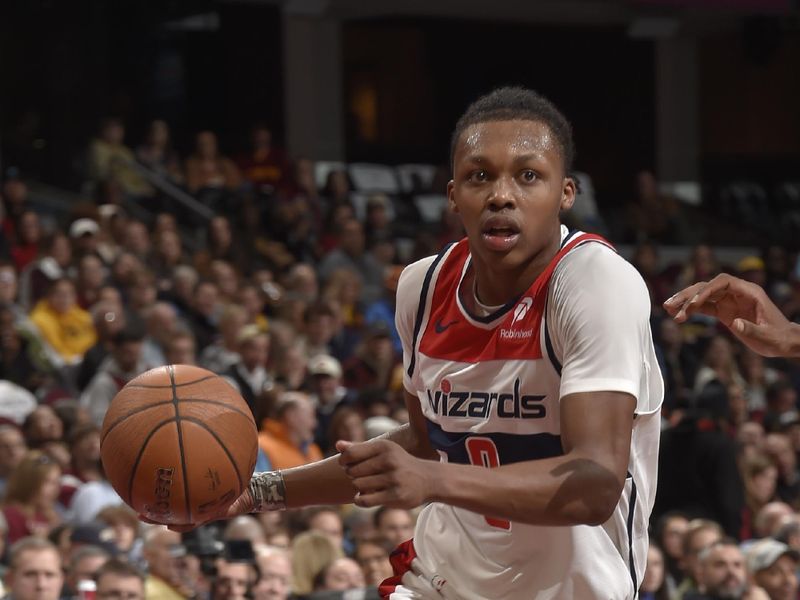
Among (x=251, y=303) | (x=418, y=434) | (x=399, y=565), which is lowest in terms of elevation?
(x=251, y=303)

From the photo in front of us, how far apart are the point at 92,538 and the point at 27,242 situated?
188 inches

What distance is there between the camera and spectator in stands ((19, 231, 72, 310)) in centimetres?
974

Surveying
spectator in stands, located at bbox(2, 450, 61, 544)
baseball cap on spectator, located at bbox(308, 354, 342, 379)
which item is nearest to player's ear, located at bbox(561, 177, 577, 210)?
spectator in stands, located at bbox(2, 450, 61, 544)

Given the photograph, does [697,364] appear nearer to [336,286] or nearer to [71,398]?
[336,286]

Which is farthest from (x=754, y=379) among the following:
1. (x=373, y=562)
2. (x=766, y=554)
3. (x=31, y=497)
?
(x=31, y=497)

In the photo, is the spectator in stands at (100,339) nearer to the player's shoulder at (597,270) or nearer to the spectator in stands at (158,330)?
the spectator in stands at (158,330)

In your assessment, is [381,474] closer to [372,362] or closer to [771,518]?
[771,518]

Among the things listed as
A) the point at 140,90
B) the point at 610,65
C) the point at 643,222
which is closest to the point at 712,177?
the point at 610,65

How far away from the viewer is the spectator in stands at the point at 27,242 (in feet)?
34.7

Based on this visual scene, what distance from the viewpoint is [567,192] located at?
10.6ft

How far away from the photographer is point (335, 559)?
675 centimetres

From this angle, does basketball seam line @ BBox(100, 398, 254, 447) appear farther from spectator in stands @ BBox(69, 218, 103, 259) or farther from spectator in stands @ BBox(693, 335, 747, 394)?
spectator in stands @ BBox(693, 335, 747, 394)

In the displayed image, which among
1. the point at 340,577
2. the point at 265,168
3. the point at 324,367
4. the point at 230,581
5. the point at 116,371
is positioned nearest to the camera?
the point at 230,581

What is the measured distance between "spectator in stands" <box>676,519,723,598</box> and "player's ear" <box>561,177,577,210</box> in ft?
15.0
